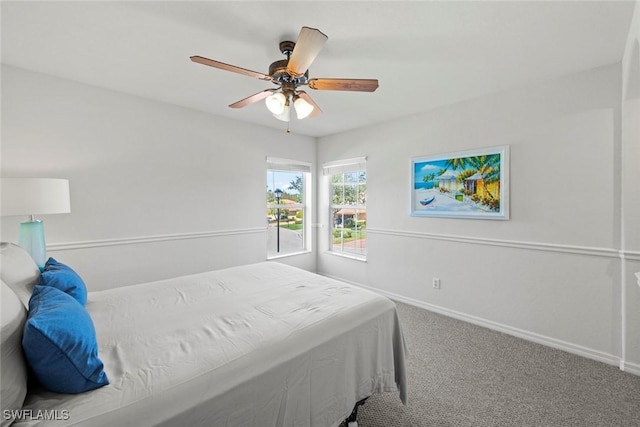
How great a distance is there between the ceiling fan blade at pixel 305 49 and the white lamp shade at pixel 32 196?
2.00 metres

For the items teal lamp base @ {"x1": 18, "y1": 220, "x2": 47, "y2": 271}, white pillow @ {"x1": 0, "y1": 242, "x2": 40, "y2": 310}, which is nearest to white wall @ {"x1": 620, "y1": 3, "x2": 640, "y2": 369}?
white pillow @ {"x1": 0, "y1": 242, "x2": 40, "y2": 310}

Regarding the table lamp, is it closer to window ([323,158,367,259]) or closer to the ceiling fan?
the ceiling fan

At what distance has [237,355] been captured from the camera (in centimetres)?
121

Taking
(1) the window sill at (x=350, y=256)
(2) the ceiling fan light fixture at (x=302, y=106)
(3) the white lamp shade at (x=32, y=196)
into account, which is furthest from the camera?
(1) the window sill at (x=350, y=256)

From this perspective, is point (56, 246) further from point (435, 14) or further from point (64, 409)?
point (435, 14)

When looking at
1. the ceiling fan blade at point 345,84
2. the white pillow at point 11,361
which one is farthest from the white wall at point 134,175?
the ceiling fan blade at point 345,84

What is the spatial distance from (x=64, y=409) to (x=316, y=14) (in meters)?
2.17

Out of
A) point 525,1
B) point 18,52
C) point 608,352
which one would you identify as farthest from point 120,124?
point 608,352

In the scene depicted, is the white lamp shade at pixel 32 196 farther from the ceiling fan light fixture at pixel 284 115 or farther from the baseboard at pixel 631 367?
the baseboard at pixel 631 367

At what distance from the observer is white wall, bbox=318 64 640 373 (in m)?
2.29

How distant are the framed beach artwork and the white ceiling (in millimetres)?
733

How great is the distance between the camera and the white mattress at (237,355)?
98 cm

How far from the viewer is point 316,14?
1649 mm

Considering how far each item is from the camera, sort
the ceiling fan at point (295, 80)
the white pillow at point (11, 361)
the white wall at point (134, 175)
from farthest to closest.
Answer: the white wall at point (134, 175)
the ceiling fan at point (295, 80)
the white pillow at point (11, 361)
